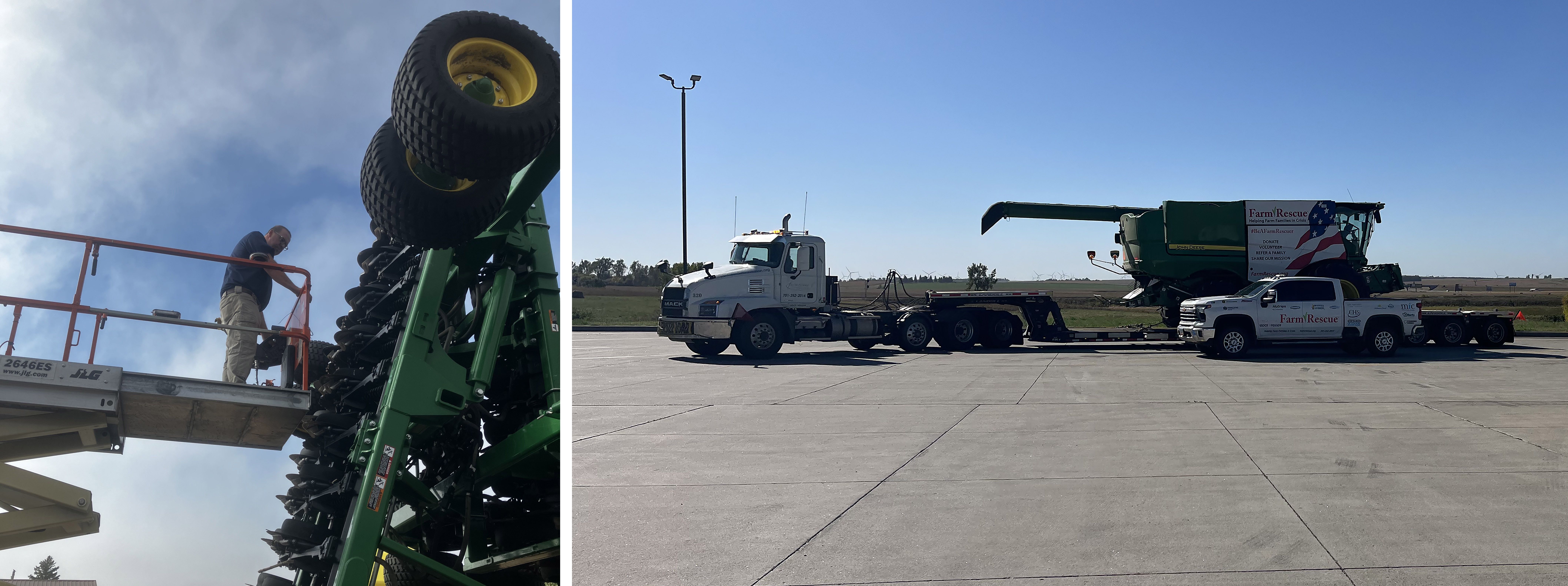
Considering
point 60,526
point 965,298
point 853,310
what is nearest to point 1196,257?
point 965,298

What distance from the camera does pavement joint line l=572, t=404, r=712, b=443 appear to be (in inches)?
319

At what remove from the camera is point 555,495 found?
15.4 ft

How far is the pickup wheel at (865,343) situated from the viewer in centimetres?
2058

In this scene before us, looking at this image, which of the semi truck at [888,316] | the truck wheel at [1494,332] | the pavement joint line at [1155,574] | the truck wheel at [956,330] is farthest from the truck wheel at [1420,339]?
the pavement joint line at [1155,574]

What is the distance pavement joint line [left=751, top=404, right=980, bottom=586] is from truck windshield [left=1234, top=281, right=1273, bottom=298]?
11.4 m

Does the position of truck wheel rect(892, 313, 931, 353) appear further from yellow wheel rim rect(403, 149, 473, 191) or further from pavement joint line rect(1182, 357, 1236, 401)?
yellow wheel rim rect(403, 149, 473, 191)

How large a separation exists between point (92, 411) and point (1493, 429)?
1099 cm

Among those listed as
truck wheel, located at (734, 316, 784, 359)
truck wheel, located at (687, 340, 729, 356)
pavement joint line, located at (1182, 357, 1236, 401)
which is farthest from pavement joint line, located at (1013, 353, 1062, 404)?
truck wheel, located at (687, 340, 729, 356)

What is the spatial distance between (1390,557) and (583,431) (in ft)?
21.4

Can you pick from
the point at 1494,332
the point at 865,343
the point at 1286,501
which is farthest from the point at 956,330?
the point at 1286,501

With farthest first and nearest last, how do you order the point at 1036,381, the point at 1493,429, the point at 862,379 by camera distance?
the point at 862,379
the point at 1036,381
the point at 1493,429

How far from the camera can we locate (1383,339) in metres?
17.2

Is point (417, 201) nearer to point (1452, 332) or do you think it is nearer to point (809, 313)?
point (809, 313)

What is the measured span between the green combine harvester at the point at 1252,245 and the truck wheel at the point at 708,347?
10257 mm
